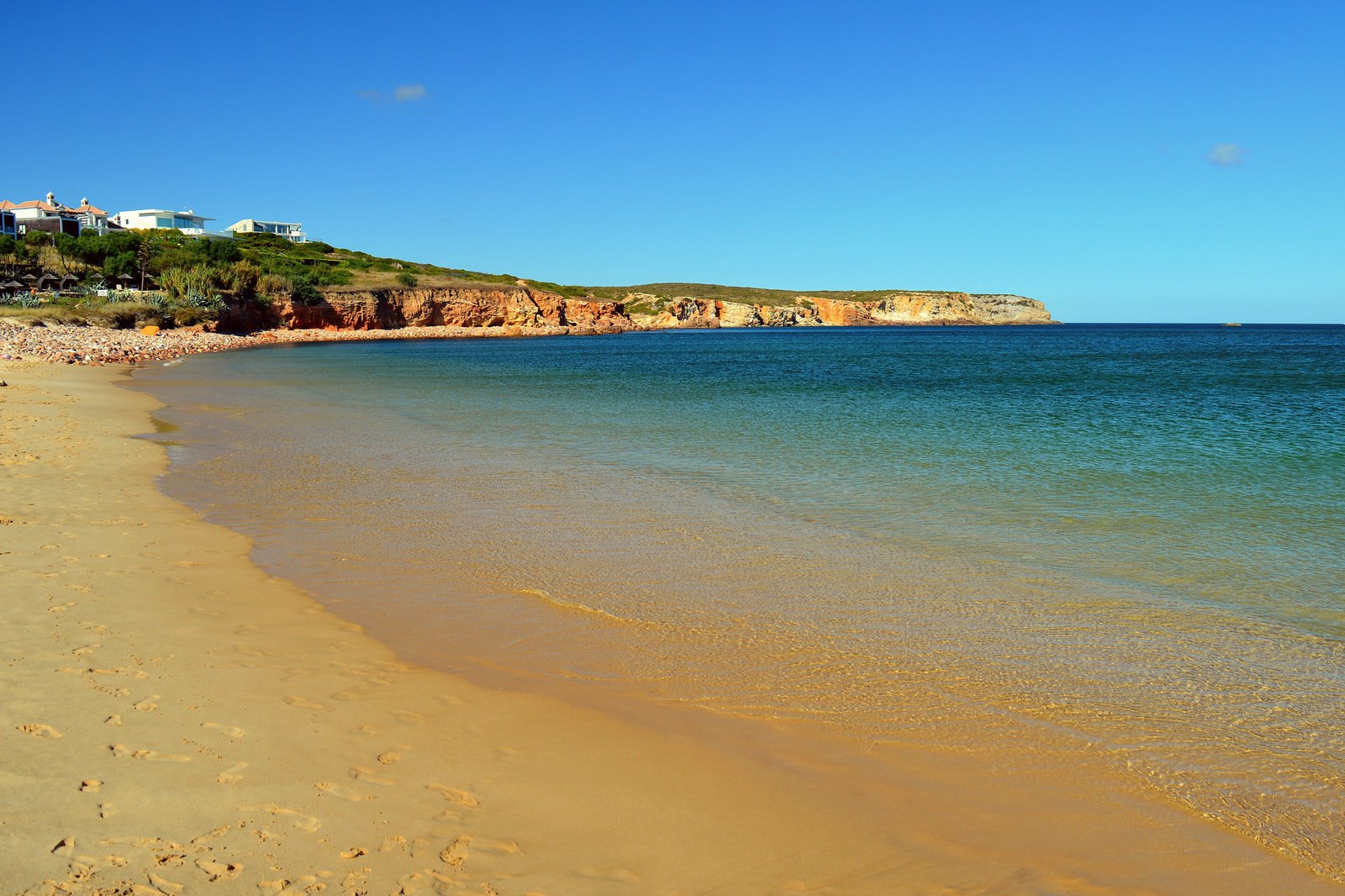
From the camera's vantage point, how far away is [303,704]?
4.35m

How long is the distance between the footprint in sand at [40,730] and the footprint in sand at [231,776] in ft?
2.67

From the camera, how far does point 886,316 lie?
184375 mm

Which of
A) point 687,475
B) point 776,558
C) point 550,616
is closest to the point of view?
point 550,616

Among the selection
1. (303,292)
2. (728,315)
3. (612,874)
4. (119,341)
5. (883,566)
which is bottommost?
(612,874)

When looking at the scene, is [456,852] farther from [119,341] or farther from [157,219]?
[157,219]

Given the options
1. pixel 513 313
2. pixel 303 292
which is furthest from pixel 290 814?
pixel 513 313

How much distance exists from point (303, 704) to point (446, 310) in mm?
83504

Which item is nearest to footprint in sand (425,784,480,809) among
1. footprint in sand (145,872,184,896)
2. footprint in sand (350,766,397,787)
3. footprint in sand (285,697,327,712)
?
footprint in sand (350,766,397,787)

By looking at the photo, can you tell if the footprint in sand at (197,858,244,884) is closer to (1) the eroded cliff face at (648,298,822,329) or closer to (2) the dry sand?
(2) the dry sand

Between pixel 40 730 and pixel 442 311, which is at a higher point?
pixel 442 311

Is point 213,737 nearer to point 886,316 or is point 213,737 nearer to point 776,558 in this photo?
point 776,558

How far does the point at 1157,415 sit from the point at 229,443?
64.6 feet

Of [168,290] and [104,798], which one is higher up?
[168,290]

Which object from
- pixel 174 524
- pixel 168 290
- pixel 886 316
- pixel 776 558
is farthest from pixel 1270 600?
pixel 886 316
